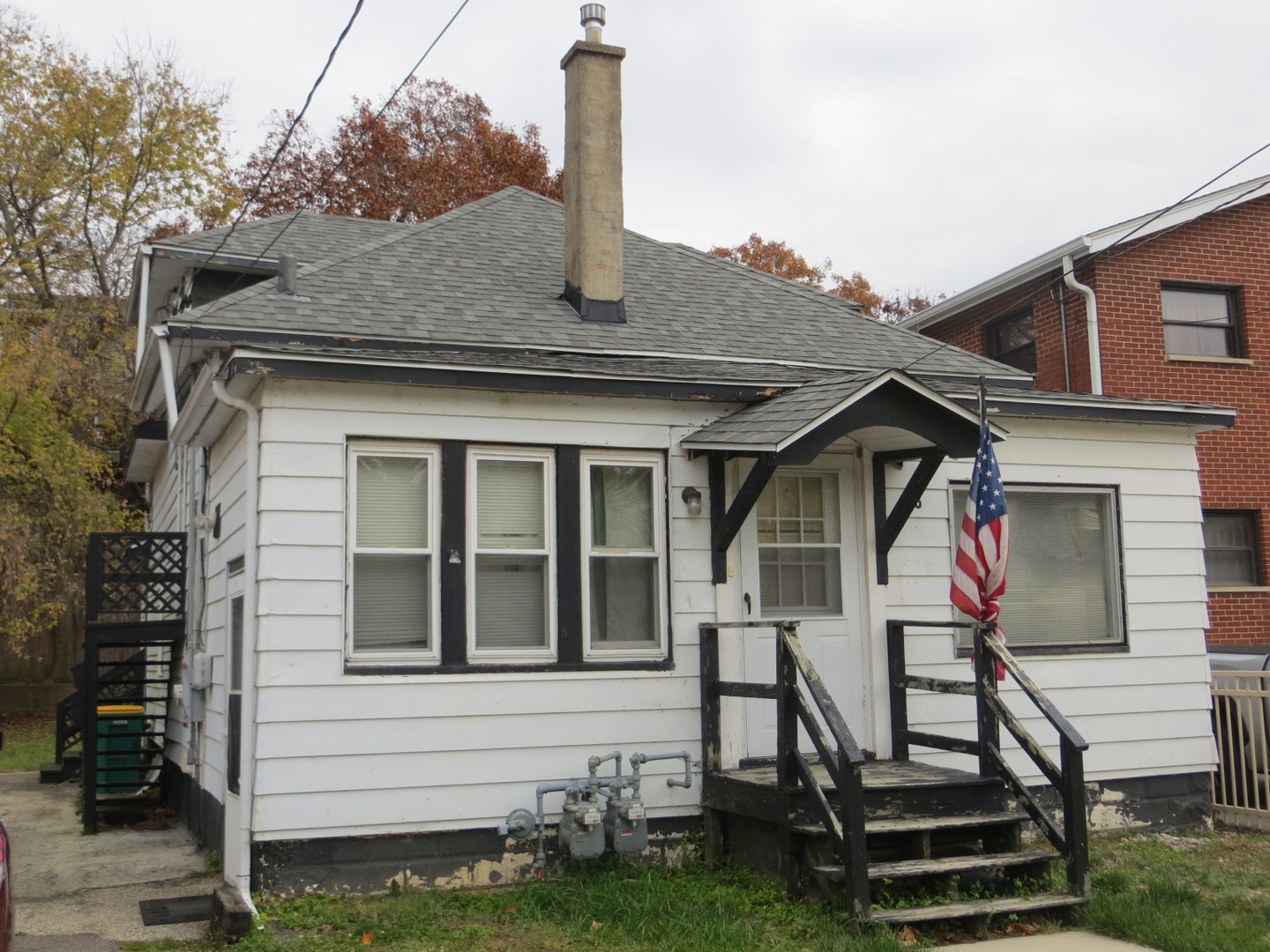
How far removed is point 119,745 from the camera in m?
13.2

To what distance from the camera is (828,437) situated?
26.1ft

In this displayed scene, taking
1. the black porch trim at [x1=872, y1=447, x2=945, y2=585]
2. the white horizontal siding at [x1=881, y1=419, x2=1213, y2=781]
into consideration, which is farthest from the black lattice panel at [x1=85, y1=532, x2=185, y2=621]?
the white horizontal siding at [x1=881, y1=419, x2=1213, y2=781]

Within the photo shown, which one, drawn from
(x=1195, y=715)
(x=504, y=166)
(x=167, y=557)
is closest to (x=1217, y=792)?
(x=1195, y=715)

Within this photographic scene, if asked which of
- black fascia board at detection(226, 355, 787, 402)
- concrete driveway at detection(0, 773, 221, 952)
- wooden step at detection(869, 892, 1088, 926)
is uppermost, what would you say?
black fascia board at detection(226, 355, 787, 402)

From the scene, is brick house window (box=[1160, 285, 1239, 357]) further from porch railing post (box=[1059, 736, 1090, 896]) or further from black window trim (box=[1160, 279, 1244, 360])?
porch railing post (box=[1059, 736, 1090, 896])

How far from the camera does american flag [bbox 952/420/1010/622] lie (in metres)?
7.91

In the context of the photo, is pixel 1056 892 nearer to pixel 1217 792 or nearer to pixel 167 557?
pixel 1217 792

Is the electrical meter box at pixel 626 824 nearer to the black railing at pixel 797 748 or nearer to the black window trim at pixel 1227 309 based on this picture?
the black railing at pixel 797 748

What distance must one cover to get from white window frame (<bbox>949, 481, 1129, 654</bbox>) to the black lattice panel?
7.18m

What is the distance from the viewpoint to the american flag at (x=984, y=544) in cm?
791

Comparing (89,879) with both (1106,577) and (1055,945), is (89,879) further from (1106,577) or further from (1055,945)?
(1106,577)

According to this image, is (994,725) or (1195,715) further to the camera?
(1195,715)

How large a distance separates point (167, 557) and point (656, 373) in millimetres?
5958

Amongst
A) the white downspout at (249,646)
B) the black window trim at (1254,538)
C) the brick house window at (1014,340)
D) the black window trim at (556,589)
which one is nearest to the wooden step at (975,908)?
the black window trim at (556,589)
